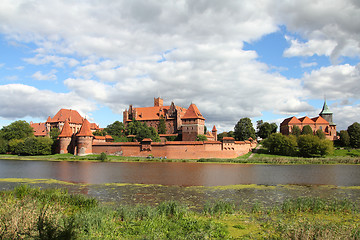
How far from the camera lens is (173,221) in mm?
7758

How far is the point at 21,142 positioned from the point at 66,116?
16458 millimetres

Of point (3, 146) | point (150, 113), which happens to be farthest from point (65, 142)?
point (150, 113)

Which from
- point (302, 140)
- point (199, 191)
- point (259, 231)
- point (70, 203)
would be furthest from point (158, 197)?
point (302, 140)

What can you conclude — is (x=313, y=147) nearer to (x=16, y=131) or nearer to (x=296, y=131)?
(x=296, y=131)

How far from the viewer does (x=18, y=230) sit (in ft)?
17.7

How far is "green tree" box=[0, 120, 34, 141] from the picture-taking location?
4947 cm

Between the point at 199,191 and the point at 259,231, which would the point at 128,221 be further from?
the point at 199,191

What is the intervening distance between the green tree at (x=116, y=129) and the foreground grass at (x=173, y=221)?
39.7 meters

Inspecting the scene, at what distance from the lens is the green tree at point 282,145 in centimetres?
4097

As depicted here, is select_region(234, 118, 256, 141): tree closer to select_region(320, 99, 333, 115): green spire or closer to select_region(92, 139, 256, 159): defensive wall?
select_region(92, 139, 256, 159): defensive wall

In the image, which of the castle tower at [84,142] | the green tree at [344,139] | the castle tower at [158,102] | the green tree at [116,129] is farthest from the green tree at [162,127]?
the green tree at [344,139]

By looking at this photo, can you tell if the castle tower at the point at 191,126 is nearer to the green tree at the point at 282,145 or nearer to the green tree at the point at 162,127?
the green tree at the point at 162,127

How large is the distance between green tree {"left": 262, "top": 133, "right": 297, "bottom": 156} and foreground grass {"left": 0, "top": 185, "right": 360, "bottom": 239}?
1269 inches

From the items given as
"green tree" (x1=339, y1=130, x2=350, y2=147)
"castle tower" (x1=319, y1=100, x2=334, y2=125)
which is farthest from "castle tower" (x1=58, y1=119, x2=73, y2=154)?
"castle tower" (x1=319, y1=100, x2=334, y2=125)
